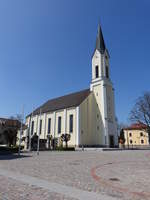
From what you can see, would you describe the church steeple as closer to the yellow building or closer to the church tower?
the church tower

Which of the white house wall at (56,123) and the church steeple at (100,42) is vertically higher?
the church steeple at (100,42)

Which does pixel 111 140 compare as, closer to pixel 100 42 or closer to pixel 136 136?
pixel 100 42

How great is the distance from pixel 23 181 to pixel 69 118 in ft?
124

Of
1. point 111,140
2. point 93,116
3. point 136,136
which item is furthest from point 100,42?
point 136,136

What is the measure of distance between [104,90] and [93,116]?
7.29 meters

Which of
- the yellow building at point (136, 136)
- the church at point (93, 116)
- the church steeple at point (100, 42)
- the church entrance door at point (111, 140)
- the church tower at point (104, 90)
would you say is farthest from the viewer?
→ the yellow building at point (136, 136)

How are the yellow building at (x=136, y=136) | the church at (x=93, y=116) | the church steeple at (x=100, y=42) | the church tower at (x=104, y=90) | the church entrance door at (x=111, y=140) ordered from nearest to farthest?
the church at (x=93, y=116) < the church tower at (x=104, y=90) < the church entrance door at (x=111, y=140) < the church steeple at (x=100, y=42) < the yellow building at (x=136, y=136)

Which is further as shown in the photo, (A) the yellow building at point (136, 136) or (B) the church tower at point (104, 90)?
(A) the yellow building at point (136, 136)

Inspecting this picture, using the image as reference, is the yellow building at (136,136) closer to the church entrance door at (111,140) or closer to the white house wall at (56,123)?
the church entrance door at (111,140)

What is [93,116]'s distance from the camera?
4484 cm

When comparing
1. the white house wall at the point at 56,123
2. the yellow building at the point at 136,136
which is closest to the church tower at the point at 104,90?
the white house wall at the point at 56,123

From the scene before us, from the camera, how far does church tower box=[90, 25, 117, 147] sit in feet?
140

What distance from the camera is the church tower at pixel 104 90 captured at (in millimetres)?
42531

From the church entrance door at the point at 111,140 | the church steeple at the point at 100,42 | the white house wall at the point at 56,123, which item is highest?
the church steeple at the point at 100,42
